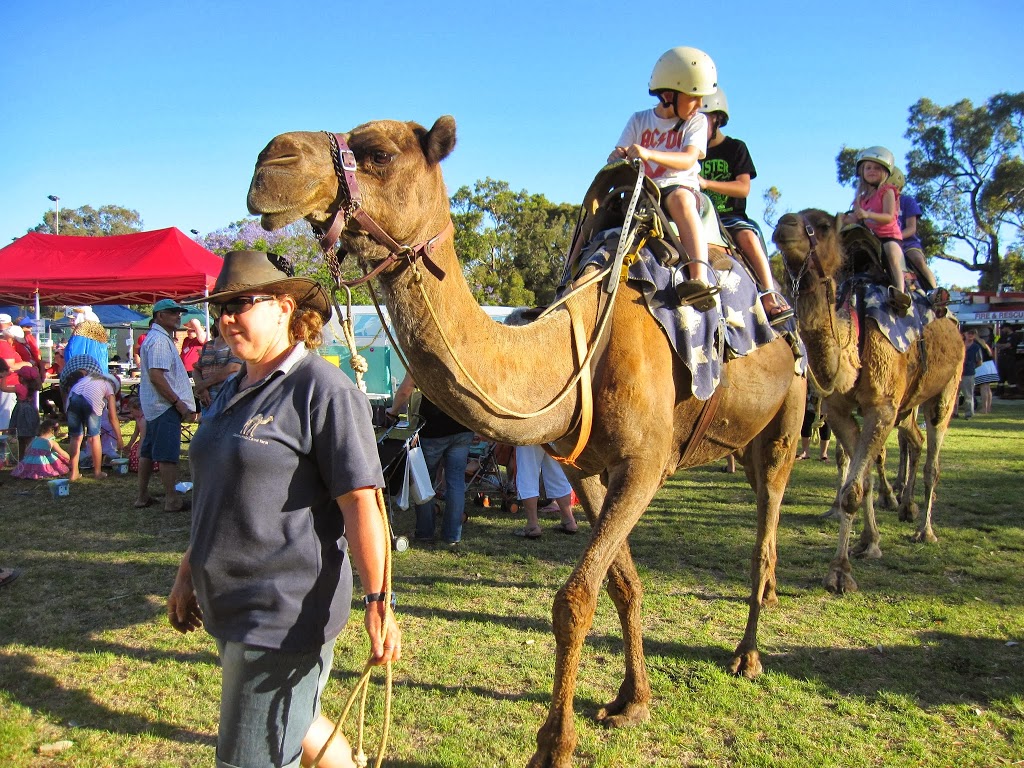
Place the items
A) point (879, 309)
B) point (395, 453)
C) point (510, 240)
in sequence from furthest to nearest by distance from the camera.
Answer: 1. point (510, 240)
2. point (395, 453)
3. point (879, 309)

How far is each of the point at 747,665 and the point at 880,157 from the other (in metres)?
5.33

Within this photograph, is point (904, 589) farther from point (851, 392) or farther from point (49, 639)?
point (49, 639)

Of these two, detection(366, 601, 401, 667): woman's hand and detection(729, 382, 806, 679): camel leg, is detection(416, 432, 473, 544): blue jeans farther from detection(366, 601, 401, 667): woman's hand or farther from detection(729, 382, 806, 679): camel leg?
Result: detection(366, 601, 401, 667): woman's hand

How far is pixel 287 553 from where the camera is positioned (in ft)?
7.54

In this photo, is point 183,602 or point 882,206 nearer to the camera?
point 183,602

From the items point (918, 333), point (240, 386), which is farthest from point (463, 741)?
point (918, 333)

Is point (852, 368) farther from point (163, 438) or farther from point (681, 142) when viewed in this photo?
point (163, 438)

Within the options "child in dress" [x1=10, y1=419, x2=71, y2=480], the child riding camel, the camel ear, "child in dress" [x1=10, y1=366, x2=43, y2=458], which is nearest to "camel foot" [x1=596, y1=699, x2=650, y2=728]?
the child riding camel

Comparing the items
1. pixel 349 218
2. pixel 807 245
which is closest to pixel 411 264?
pixel 349 218

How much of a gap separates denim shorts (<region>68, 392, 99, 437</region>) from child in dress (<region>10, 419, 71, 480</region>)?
55 cm

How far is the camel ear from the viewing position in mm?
2740

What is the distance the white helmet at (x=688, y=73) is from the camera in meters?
4.09

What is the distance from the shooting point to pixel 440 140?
277cm

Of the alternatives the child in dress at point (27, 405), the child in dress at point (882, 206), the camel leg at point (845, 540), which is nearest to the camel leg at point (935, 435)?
the camel leg at point (845, 540)
